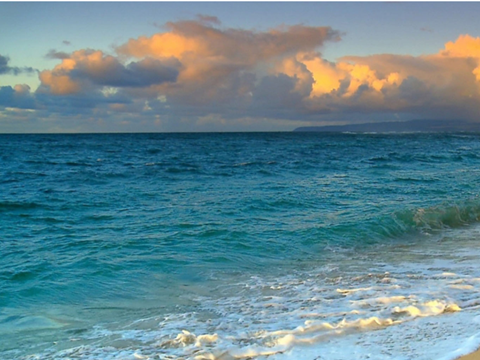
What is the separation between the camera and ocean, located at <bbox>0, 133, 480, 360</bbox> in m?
5.19

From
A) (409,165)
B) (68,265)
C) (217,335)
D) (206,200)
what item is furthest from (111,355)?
(409,165)

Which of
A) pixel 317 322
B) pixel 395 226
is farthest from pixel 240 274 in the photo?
pixel 395 226

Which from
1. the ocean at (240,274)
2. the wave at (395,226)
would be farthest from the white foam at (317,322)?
the wave at (395,226)

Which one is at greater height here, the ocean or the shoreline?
the shoreline

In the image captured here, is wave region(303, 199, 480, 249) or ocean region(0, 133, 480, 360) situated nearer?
ocean region(0, 133, 480, 360)

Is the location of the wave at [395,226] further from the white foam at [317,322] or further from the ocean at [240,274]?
the white foam at [317,322]

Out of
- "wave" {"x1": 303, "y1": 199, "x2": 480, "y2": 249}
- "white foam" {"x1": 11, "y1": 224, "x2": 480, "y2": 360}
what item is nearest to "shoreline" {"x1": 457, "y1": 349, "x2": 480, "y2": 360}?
"white foam" {"x1": 11, "y1": 224, "x2": 480, "y2": 360}

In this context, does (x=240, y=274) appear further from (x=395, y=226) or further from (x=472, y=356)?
(x=395, y=226)

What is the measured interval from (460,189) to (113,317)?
16879 mm

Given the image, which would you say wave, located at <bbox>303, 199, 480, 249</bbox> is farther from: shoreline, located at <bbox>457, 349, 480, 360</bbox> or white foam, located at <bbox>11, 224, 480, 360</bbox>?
shoreline, located at <bbox>457, 349, 480, 360</bbox>

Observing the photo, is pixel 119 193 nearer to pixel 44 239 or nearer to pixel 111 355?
A: pixel 44 239

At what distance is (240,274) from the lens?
832 centimetres

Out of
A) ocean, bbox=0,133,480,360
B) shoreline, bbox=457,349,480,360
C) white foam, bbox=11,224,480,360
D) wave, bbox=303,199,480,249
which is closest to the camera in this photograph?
shoreline, bbox=457,349,480,360

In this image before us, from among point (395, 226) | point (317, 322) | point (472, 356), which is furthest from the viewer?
point (395, 226)
